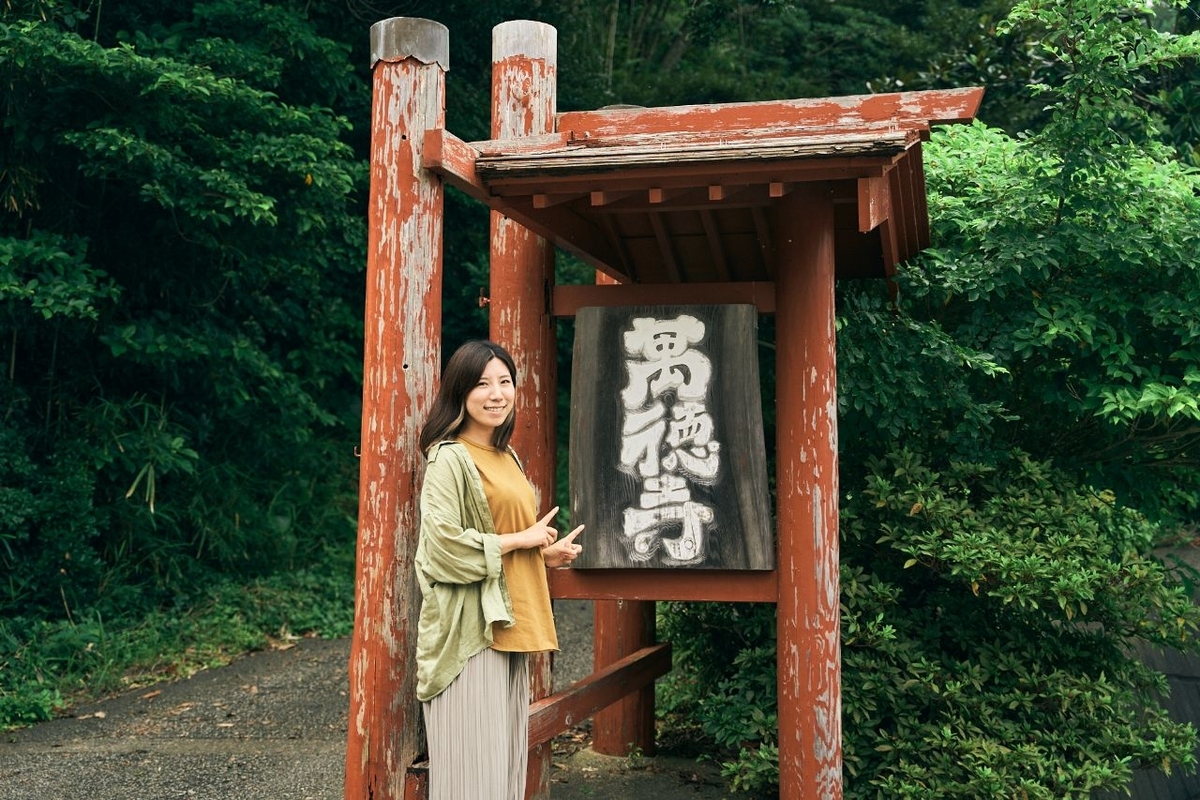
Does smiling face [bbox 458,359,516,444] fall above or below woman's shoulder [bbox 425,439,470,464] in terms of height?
above

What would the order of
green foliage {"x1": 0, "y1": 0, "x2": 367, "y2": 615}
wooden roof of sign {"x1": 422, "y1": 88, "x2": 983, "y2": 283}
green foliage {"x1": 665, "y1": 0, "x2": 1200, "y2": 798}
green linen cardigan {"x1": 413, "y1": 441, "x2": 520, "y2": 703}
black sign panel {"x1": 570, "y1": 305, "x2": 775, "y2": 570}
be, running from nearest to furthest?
green linen cardigan {"x1": 413, "y1": 441, "x2": 520, "y2": 703}
wooden roof of sign {"x1": 422, "y1": 88, "x2": 983, "y2": 283}
black sign panel {"x1": 570, "y1": 305, "x2": 775, "y2": 570}
green foliage {"x1": 665, "y1": 0, "x2": 1200, "y2": 798}
green foliage {"x1": 0, "y1": 0, "x2": 367, "y2": 615}

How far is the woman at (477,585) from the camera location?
10.5 feet

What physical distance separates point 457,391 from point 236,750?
3.73 m

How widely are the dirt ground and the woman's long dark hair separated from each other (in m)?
2.37

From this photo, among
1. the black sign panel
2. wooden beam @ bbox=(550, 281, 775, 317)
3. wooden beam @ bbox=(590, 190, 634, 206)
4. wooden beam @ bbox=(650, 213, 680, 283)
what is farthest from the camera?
wooden beam @ bbox=(650, 213, 680, 283)

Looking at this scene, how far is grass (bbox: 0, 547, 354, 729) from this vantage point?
23.8 ft

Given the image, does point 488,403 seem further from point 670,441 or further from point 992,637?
point 992,637

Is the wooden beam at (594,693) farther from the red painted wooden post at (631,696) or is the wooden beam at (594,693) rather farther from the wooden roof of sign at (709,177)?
the wooden roof of sign at (709,177)

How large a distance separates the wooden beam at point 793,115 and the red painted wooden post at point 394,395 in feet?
3.18

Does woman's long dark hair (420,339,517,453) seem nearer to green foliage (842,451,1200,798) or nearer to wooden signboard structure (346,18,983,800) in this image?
wooden signboard structure (346,18,983,800)

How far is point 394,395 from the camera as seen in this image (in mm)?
3461

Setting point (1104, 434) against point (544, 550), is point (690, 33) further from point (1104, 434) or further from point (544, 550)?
point (544, 550)

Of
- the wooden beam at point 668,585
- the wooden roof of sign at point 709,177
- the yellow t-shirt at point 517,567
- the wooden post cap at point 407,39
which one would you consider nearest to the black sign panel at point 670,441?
the wooden beam at point 668,585

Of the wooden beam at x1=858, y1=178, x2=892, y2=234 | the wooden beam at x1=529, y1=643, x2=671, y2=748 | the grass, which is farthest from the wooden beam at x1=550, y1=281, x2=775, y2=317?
the grass
